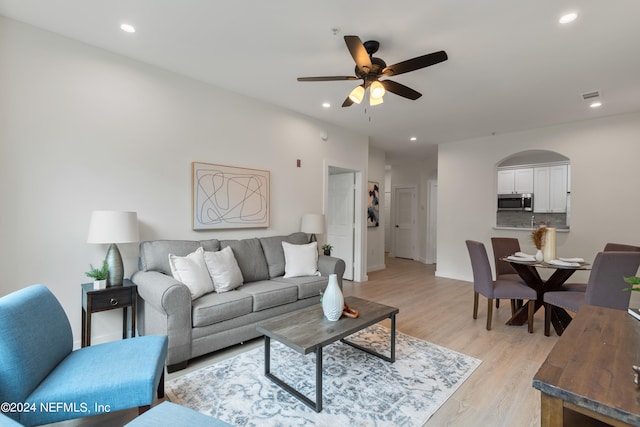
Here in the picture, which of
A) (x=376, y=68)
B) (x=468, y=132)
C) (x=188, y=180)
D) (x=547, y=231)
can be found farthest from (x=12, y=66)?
(x=468, y=132)

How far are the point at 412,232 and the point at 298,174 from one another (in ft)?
16.1

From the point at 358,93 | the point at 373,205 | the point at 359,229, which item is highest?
the point at 358,93

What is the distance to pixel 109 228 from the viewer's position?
2414 millimetres

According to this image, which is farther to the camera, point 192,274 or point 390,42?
point 192,274

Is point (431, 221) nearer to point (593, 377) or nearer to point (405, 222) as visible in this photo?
point (405, 222)

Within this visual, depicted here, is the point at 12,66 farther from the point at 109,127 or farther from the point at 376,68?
the point at 376,68

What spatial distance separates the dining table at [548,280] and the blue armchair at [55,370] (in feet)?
11.9

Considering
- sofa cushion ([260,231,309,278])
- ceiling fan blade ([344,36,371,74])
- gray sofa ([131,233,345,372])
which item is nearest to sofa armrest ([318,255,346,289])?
gray sofa ([131,233,345,372])

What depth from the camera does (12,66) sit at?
2.32 m

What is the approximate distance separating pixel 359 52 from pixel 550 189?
6448 millimetres

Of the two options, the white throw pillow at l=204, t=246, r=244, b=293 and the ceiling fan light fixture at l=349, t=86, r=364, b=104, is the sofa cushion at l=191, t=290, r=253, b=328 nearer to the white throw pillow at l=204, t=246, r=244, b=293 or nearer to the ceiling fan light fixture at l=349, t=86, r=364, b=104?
the white throw pillow at l=204, t=246, r=244, b=293

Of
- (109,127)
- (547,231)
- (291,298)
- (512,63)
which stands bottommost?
(291,298)

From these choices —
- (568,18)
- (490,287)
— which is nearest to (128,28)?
(568,18)

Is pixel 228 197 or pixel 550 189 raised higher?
pixel 550 189
